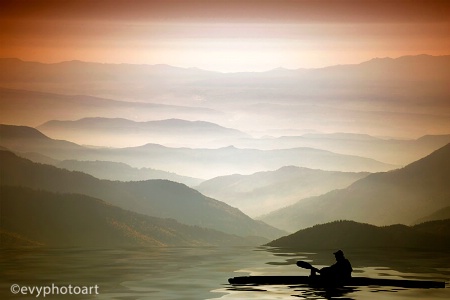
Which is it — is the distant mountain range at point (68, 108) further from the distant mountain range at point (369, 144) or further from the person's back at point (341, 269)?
the person's back at point (341, 269)

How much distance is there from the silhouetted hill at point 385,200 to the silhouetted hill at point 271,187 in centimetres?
71

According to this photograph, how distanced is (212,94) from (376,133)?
7.85 m

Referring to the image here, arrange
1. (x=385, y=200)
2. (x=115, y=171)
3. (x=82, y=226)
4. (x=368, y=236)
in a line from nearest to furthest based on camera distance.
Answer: (x=368, y=236)
(x=115, y=171)
(x=385, y=200)
(x=82, y=226)

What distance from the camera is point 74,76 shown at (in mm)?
35781

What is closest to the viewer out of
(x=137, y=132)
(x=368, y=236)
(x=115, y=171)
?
(x=137, y=132)

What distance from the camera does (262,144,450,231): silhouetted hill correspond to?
41.5 m

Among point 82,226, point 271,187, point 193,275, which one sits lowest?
point 193,275

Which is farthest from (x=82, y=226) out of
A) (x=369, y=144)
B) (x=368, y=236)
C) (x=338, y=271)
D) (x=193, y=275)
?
(x=338, y=271)

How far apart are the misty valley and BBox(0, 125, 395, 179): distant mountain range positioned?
4.1 inches

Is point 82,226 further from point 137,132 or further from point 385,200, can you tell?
point 385,200

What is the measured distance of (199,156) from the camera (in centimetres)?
4038

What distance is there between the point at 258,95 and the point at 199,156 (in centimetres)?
471

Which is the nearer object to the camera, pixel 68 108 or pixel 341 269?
pixel 341 269

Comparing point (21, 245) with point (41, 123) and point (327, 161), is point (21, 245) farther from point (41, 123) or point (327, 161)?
point (327, 161)
